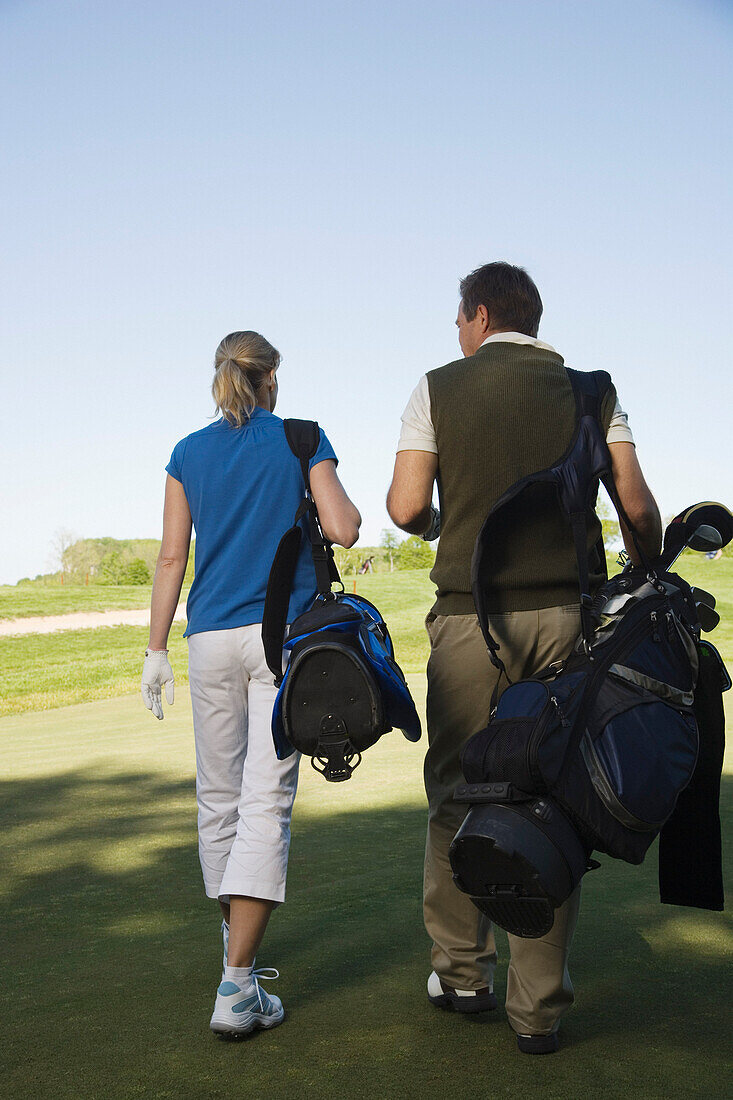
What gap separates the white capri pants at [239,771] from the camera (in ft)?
10.2

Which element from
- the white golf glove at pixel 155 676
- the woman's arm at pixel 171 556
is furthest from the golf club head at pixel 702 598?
the white golf glove at pixel 155 676

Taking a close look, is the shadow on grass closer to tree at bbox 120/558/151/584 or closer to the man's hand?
the man's hand

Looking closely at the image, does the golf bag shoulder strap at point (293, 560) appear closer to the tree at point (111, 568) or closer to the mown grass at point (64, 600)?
the mown grass at point (64, 600)

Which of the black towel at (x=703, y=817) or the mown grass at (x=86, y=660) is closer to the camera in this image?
the black towel at (x=703, y=817)

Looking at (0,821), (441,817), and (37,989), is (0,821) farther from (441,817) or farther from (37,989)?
(441,817)

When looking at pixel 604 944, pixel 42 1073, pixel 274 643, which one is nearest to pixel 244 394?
pixel 274 643

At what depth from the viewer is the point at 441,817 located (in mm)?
3107

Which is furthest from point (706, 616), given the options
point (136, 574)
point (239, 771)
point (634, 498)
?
point (136, 574)

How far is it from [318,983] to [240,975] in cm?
46

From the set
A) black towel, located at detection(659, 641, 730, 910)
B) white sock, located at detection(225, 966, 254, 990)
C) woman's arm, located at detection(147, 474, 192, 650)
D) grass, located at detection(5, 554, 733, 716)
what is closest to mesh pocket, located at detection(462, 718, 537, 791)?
black towel, located at detection(659, 641, 730, 910)

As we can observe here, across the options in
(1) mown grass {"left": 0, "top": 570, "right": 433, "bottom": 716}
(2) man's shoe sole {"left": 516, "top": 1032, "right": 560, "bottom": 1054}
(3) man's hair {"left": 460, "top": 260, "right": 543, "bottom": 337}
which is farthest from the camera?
(1) mown grass {"left": 0, "top": 570, "right": 433, "bottom": 716}

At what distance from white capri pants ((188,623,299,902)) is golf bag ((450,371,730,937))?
798 mm

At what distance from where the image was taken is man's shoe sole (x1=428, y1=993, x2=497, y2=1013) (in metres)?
3.04

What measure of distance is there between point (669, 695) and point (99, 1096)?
5.41 ft
